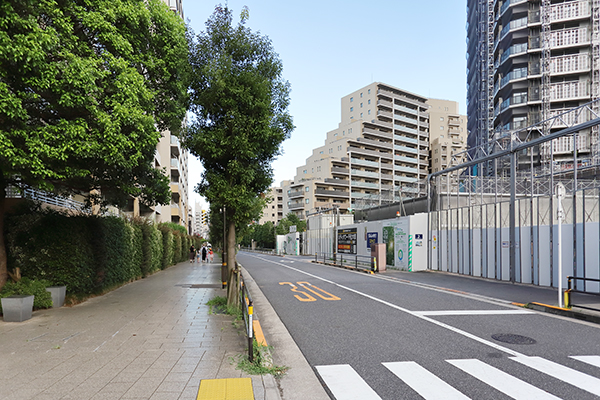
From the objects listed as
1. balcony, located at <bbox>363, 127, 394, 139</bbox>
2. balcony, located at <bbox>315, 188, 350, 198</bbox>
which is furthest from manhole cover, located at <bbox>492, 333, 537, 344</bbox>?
balcony, located at <bbox>363, 127, 394, 139</bbox>

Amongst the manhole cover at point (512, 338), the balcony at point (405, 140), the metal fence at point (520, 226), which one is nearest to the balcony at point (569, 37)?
the metal fence at point (520, 226)

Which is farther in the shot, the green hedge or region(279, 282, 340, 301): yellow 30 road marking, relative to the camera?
region(279, 282, 340, 301): yellow 30 road marking

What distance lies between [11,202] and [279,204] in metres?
113

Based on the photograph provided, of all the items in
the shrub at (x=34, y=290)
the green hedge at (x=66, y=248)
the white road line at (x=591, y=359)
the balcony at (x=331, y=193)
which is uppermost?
the balcony at (x=331, y=193)

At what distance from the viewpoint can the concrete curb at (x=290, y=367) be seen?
4.94 metres

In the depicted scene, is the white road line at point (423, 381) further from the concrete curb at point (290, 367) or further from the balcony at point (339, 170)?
the balcony at point (339, 170)

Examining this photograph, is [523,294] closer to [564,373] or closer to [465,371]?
[564,373]

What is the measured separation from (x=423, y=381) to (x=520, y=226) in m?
14.5

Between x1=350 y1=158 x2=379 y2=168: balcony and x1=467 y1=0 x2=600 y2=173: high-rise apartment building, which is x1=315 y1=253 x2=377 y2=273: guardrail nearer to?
x1=467 y1=0 x2=600 y2=173: high-rise apartment building

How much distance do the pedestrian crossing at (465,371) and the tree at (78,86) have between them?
665cm

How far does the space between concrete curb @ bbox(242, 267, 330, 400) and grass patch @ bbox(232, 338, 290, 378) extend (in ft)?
0.43

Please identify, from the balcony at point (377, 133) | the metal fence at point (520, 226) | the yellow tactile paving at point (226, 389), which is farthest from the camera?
the balcony at point (377, 133)

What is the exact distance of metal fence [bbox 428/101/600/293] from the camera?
46.8 feet

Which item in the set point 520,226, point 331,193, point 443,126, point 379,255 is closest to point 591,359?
point 520,226
